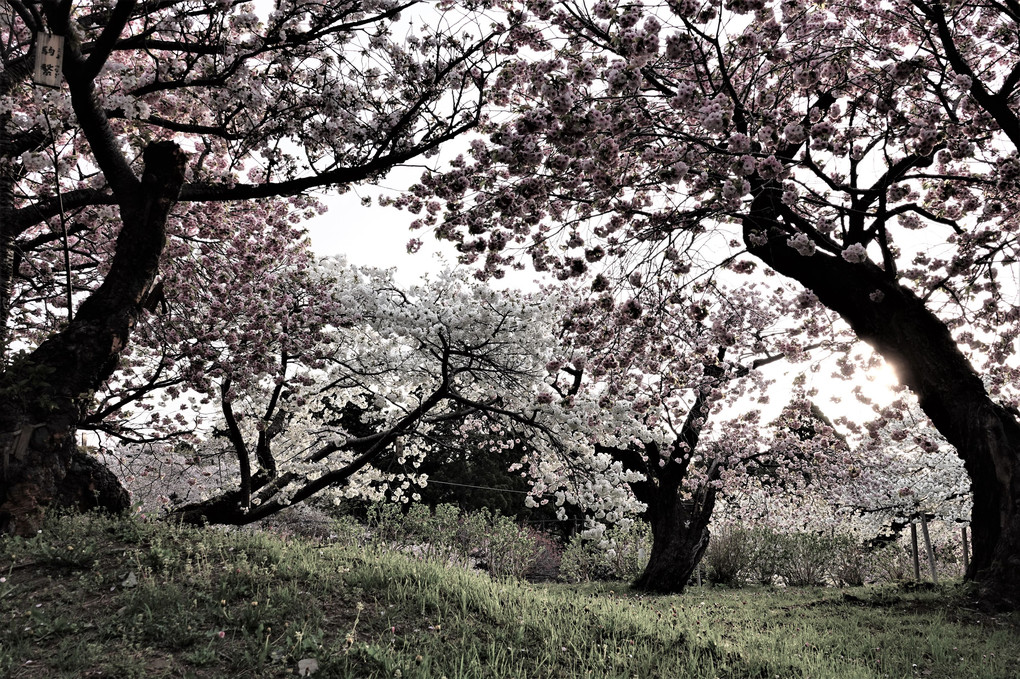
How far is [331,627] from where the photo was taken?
4.22 m

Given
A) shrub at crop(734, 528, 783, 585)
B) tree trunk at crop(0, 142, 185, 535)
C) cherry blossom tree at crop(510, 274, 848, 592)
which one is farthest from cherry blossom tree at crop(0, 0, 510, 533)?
shrub at crop(734, 528, 783, 585)

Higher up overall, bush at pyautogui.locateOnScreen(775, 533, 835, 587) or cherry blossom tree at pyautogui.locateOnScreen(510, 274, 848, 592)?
cherry blossom tree at pyautogui.locateOnScreen(510, 274, 848, 592)

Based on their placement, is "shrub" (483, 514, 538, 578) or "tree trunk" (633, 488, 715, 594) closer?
"tree trunk" (633, 488, 715, 594)

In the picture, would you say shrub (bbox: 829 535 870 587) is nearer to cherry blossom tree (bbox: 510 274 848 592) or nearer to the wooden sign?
cherry blossom tree (bbox: 510 274 848 592)

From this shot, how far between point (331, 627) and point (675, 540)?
33.0ft

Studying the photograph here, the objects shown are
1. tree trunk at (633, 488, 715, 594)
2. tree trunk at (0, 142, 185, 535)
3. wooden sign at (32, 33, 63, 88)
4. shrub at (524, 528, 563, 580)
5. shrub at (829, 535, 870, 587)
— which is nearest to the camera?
wooden sign at (32, 33, 63, 88)

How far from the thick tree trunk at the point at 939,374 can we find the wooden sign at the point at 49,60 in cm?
682

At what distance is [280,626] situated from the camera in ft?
13.4

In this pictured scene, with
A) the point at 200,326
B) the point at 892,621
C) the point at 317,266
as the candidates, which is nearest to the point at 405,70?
the point at 200,326

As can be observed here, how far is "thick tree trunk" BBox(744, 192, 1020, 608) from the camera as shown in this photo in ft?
23.2

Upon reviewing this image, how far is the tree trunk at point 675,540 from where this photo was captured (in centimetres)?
1256

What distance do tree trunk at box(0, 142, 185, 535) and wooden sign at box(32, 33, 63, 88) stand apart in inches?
64.2

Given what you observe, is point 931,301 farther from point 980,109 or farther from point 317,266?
point 317,266

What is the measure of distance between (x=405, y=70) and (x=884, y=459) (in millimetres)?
16423
